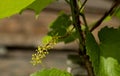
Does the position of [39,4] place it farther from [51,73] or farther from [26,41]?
[26,41]

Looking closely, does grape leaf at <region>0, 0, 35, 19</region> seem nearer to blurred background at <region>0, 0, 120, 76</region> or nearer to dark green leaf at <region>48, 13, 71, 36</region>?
dark green leaf at <region>48, 13, 71, 36</region>

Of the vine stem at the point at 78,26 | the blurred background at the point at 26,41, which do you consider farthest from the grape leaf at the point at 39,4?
the blurred background at the point at 26,41

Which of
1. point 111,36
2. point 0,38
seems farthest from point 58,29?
point 0,38

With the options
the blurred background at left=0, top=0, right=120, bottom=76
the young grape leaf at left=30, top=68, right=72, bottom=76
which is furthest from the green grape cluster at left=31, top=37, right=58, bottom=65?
the blurred background at left=0, top=0, right=120, bottom=76

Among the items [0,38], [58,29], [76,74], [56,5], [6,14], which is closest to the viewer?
[6,14]

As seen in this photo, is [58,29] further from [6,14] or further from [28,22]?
[28,22]

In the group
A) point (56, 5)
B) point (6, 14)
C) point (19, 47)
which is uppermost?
point (6, 14)

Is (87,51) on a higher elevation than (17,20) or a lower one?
higher

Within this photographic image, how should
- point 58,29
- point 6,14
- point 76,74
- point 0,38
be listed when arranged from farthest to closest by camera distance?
point 0,38 → point 76,74 → point 58,29 → point 6,14
